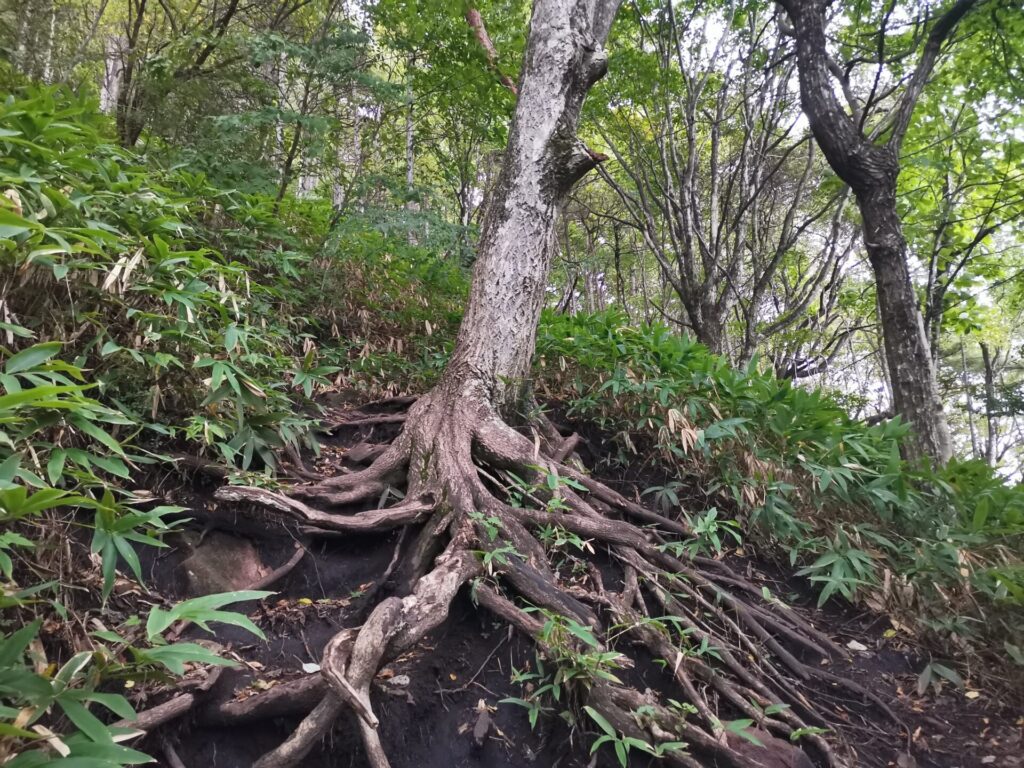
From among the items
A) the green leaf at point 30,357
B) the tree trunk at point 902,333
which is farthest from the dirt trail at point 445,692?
the tree trunk at point 902,333

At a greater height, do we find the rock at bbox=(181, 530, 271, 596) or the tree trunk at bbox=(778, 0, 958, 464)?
the tree trunk at bbox=(778, 0, 958, 464)

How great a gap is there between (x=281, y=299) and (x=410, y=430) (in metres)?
1.73

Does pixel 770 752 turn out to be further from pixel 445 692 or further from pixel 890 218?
pixel 890 218

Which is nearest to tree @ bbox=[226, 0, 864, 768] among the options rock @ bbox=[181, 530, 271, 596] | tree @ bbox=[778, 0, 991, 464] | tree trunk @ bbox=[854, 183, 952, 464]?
rock @ bbox=[181, 530, 271, 596]

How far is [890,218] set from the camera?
445cm

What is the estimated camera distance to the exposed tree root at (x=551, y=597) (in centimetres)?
180

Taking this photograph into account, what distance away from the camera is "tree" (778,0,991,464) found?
431 centimetres

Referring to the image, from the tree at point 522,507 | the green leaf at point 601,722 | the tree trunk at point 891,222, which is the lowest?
the green leaf at point 601,722

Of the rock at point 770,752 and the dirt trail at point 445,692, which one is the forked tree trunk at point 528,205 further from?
the rock at point 770,752

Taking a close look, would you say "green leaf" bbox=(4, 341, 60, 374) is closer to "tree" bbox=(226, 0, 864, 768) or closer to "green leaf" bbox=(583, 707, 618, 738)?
"tree" bbox=(226, 0, 864, 768)

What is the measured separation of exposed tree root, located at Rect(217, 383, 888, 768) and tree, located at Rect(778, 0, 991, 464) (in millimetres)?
2646

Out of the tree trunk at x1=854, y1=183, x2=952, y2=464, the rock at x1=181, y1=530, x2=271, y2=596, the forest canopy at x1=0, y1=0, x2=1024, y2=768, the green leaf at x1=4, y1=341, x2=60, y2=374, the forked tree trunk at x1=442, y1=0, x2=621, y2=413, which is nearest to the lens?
the green leaf at x1=4, y1=341, x2=60, y2=374

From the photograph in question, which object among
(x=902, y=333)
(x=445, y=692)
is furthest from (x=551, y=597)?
(x=902, y=333)

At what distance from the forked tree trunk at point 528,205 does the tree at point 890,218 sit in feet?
7.82
